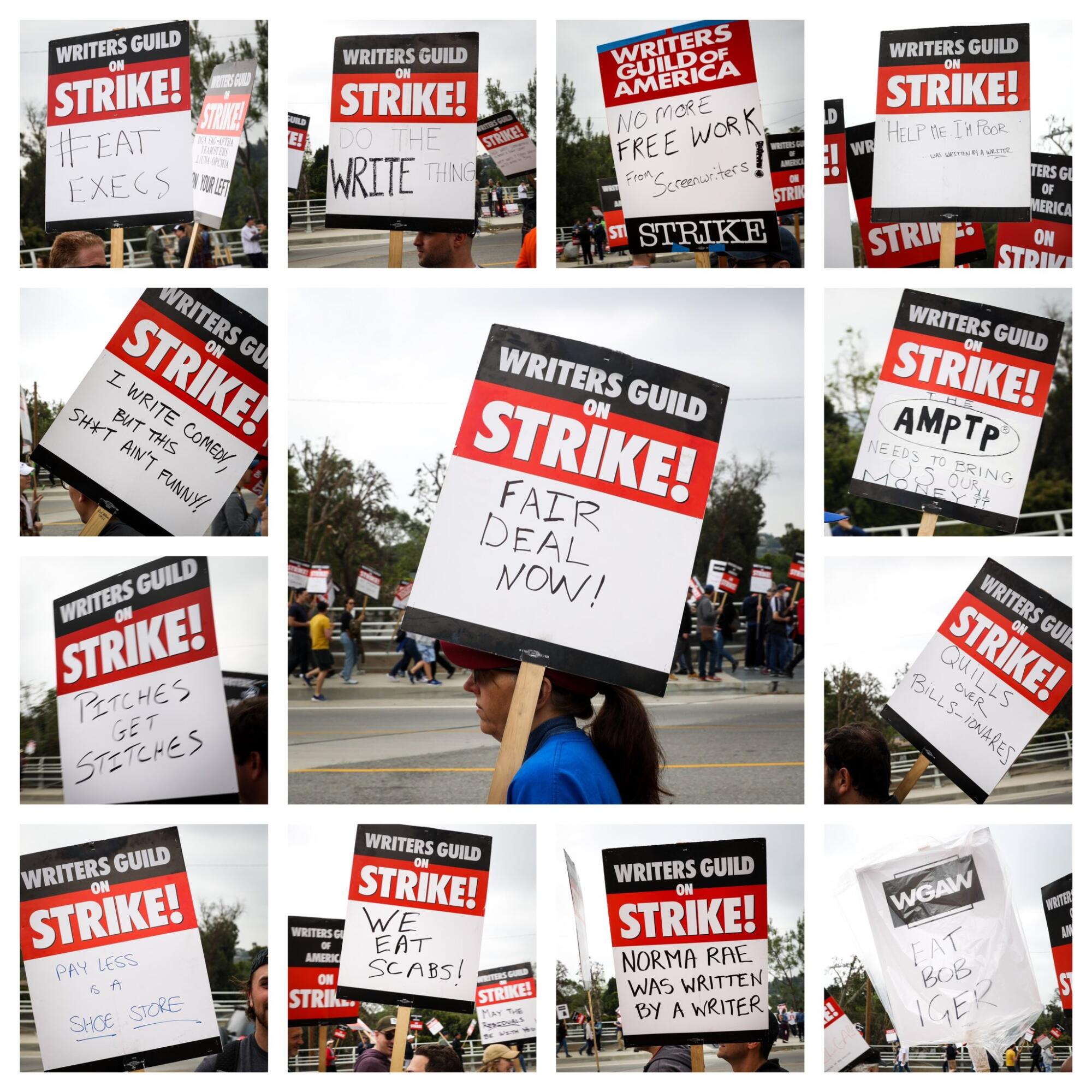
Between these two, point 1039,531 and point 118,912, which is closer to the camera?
point 118,912

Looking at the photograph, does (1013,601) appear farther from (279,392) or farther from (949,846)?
(279,392)

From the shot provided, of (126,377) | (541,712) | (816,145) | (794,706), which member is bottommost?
(794,706)

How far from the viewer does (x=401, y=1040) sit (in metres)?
1.93

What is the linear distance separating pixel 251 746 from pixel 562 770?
0.65m

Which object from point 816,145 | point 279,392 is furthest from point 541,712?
point 816,145

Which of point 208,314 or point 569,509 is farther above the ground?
point 208,314

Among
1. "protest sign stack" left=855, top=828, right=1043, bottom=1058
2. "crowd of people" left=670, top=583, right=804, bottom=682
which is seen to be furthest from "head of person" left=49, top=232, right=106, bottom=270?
"crowd of people" left=670, top=583, right=804, bottom=682

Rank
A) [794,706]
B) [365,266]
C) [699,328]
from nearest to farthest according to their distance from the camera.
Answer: [365,266]
[699,328]
[794,706]

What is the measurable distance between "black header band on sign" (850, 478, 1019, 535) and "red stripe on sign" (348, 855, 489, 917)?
3.67 ft

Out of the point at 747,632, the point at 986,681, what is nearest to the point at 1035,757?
the point at 986,681

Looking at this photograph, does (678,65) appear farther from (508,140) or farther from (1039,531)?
(1039,531)

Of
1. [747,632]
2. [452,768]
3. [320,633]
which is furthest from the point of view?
[452,768]

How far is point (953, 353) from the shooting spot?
80.3 inches

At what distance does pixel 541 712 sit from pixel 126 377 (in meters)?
1.07
